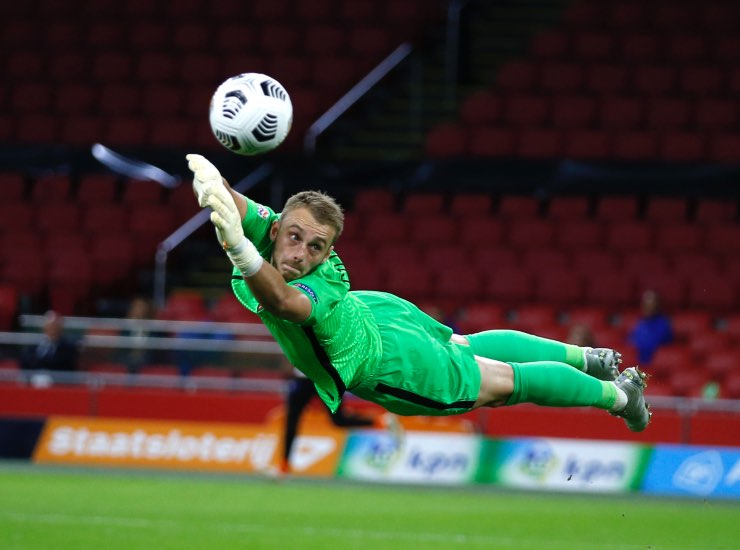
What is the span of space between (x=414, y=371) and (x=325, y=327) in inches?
27.0

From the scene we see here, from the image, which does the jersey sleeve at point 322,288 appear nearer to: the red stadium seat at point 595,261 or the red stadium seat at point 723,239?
the red stadium seat at point 595,261

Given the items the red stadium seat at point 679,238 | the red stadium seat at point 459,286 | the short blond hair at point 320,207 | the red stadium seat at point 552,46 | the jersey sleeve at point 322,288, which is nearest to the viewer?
the jersey sleeve at point 322,288

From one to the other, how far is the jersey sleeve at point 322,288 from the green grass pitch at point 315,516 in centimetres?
266

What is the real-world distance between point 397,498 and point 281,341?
5.96m

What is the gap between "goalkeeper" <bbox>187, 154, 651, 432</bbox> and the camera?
7145 mm

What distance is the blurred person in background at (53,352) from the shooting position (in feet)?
53.4

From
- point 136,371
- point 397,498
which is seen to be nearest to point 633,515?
point 397,498

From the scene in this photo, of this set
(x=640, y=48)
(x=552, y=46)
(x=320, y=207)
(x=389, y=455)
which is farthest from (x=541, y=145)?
(x=320, y=207)

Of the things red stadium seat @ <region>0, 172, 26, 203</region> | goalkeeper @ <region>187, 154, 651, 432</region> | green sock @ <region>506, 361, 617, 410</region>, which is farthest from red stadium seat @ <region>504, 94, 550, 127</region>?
green sock @ <region>506, 361, 617, 410</region>

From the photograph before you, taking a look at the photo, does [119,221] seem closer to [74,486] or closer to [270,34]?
[270,34]

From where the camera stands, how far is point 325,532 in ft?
33.4

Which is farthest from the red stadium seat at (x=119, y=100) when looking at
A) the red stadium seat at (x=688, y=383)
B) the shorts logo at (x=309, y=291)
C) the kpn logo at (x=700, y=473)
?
the shorts logo at (x=309, y=291)

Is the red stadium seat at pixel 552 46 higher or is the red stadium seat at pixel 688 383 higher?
the red stadium seat at pixel 552 46

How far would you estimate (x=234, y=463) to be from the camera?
15711 millimetres
